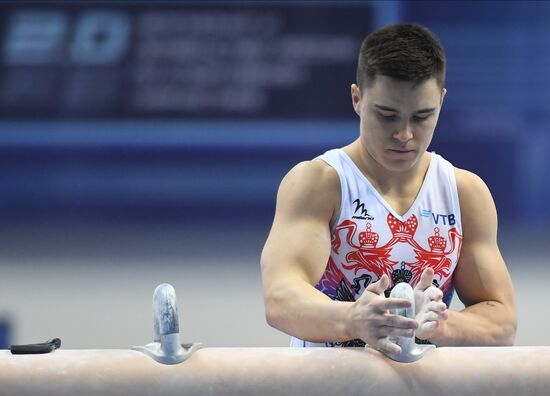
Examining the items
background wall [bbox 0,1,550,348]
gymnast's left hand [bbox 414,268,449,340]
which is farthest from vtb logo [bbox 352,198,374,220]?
background wall [bbox 0,1,550,348]

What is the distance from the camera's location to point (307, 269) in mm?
3053

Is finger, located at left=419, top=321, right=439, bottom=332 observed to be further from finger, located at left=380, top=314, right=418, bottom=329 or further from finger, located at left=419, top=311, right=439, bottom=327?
finger, located at left=380, top=314, right=418, bottom=329

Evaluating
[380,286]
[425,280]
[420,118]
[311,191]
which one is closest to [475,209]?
[420,118]

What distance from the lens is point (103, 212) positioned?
16.4 feet

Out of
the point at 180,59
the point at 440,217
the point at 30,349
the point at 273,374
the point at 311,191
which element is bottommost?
the point at 273,374

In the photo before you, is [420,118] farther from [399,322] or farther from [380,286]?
[399,322]

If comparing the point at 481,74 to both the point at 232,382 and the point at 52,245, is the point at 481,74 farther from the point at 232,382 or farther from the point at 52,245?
the point at 232,382

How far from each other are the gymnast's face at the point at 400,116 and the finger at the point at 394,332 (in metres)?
0.77

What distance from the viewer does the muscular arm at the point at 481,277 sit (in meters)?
3.08

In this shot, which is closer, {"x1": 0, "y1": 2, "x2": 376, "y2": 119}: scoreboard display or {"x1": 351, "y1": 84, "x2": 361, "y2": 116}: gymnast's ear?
{"x1": 351, "y1": 84, "x2": 361, "y2": 116}: gymnast's ear

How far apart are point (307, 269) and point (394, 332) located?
2.20 ft

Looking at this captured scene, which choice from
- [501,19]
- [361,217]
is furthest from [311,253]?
[501,19]

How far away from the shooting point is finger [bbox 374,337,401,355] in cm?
243

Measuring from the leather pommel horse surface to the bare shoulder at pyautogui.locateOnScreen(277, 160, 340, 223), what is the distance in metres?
0.76
